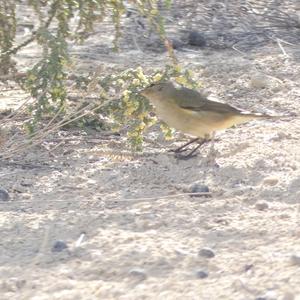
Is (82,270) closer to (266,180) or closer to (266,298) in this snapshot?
(266,298)

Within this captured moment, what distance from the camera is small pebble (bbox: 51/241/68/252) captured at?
4.70 meters

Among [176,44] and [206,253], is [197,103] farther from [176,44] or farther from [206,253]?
[176,44]

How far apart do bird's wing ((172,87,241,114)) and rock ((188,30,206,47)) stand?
2939mm

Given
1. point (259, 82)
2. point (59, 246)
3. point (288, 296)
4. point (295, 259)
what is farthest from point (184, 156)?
point (288, 296)

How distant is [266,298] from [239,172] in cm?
189

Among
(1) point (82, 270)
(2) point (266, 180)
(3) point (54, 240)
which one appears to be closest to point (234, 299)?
(1) point (82, 270)

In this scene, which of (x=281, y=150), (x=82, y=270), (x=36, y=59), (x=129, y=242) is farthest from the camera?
(x=36, y=59)

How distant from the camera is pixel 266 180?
5672 mm

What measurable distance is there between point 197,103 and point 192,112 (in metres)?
0.07

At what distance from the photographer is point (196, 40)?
30.0ft

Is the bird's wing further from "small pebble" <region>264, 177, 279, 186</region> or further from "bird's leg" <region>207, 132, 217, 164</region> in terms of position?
"small pebble" <region>264, 177, 279, 186</region>

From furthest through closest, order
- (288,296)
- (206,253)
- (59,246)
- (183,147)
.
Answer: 1. (183,147)
2. (59,246)
3. (206,253)
4. (288,296)

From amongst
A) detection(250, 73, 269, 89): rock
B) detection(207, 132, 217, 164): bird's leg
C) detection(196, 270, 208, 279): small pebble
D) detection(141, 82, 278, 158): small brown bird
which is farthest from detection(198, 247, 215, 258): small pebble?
detection(250, 73, 269, 89): rock

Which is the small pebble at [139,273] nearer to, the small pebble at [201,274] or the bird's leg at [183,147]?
the small pebble at [201,274]
